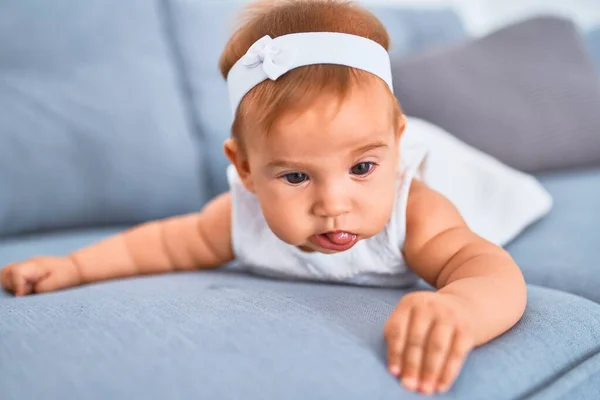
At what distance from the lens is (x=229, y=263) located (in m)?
1.32

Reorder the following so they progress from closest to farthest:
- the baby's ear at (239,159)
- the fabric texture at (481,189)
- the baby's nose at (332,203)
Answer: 1. the baby's nose at (332,203)
2. the baby's ear at (239,159)
3. the fabric texture at (481,189)

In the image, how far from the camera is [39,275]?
108 centimetres

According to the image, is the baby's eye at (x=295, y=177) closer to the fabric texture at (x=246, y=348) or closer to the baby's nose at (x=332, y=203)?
the baby's nose at (x=332, y=203)

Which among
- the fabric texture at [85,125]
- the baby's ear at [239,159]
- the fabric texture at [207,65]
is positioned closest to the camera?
the baby's ear at [239,159]

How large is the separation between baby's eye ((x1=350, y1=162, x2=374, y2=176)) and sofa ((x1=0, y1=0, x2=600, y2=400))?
174 mm

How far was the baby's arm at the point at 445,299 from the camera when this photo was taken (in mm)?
651

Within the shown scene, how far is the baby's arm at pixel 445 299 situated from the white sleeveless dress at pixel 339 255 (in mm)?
26

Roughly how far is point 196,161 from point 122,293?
0.76 metres

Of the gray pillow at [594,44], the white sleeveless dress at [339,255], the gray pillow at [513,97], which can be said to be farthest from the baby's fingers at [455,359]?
the gray pillow at [594,44]

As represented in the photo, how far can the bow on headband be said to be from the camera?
860 millimetres

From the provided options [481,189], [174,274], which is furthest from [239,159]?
[481,189]

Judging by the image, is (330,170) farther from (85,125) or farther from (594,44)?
(594,44)

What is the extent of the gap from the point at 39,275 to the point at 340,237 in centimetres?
54

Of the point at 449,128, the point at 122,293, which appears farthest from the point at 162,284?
the point at 449,128
